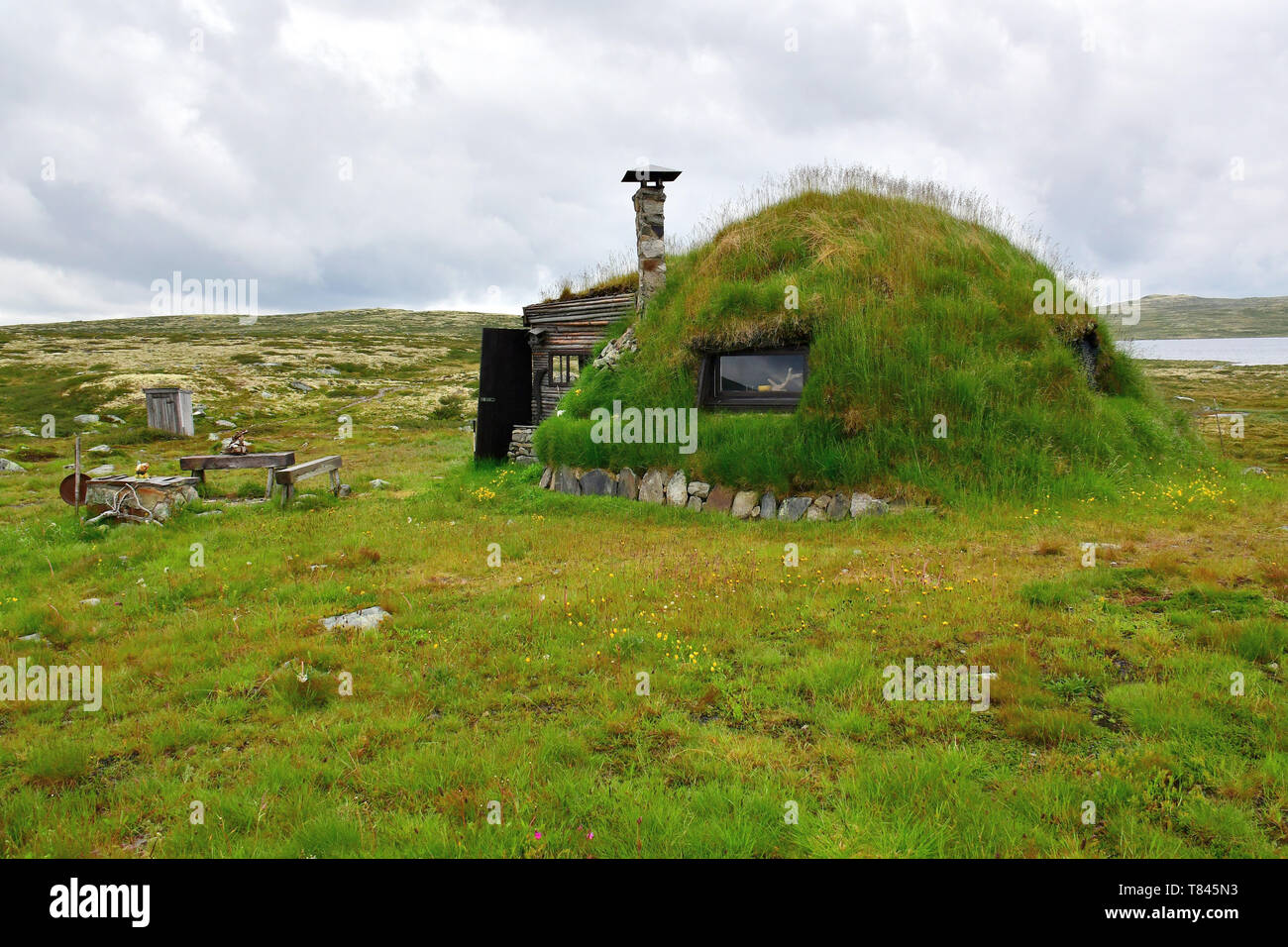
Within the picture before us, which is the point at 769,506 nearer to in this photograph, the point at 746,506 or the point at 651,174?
the point at 746,506

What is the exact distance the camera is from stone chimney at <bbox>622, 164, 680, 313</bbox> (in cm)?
1730

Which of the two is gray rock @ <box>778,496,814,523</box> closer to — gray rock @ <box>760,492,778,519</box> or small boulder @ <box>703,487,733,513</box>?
gray rock @ <box>760,492,778,519</box>

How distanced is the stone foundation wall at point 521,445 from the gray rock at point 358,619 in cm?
1200

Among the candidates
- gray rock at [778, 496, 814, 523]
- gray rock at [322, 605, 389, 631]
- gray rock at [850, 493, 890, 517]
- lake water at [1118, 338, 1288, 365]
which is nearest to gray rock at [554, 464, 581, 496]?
gray rock at [778, 496, 814, 523]

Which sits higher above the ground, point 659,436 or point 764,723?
point 659,436

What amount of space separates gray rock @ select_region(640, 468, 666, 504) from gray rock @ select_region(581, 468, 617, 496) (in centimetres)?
74

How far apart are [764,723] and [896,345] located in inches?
378

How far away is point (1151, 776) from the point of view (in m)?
4.00

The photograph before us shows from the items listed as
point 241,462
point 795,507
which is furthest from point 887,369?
Answer: point 241,462

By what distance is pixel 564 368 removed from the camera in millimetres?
21062

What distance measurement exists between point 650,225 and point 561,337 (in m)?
4.79
